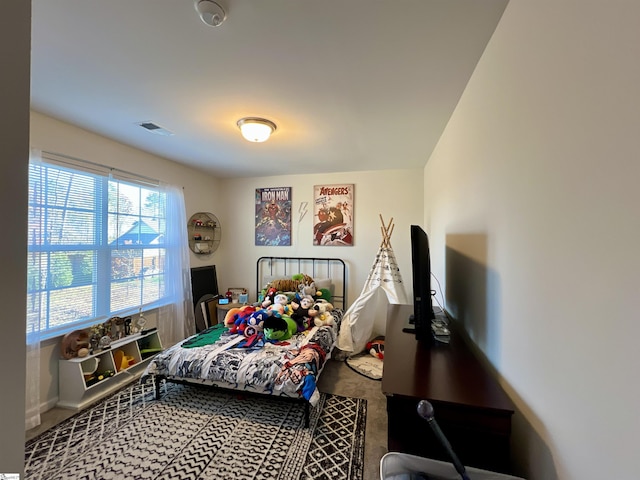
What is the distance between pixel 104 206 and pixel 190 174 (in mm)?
1340

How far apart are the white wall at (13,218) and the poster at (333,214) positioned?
3470 mm

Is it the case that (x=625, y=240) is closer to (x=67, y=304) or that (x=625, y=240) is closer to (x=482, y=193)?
(x=482, y=193)

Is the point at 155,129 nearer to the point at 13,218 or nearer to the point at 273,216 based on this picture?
the point at 273,216

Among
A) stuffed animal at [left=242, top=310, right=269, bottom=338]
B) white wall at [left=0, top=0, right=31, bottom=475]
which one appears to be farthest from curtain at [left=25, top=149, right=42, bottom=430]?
white wall at [left=0, top=0, right=31, bottom=475]

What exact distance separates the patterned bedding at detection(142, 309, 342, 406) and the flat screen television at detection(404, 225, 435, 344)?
996mm

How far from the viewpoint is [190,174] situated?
379 cm

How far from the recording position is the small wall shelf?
3857 millimetres

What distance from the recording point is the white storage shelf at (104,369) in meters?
2.23

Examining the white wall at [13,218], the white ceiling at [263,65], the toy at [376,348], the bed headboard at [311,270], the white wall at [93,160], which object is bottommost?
the toy at [376,348]

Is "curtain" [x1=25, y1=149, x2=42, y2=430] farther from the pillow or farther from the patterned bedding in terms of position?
the pillow

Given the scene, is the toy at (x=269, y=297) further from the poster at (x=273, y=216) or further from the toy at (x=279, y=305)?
the poster at (x=273, y=216)

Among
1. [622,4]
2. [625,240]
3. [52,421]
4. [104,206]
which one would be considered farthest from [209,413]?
[622,4]

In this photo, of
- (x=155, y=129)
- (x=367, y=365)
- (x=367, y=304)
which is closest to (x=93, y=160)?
(x=155, y=129)

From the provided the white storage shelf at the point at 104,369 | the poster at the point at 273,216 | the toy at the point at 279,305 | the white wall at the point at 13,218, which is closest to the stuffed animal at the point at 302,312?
the toy at the point at 279,305
